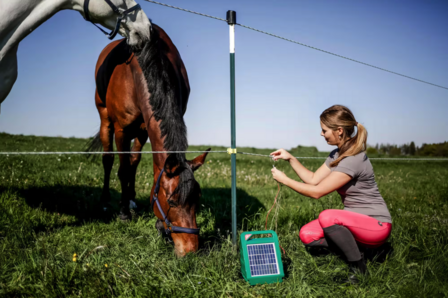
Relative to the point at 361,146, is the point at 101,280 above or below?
below

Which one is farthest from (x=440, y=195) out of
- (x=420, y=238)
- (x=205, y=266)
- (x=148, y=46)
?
(x=148, y=46)

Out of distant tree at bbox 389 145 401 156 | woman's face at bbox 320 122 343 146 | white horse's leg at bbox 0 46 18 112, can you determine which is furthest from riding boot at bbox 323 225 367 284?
distant tree at bbox 389 145 401 156

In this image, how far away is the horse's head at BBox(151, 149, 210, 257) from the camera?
2.89 m

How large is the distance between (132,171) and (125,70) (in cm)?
164

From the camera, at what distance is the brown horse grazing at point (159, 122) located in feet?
9.68

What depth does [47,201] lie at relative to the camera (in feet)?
16.0

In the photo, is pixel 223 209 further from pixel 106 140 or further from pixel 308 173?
pixel 106 140

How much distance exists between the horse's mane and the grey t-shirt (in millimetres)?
1434

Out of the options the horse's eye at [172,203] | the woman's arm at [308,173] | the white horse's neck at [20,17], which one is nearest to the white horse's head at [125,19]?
the white horse's neck at [20,17]

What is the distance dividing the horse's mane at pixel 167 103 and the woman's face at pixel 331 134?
1382 mm

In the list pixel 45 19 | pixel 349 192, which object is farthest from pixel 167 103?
pixel 349 192

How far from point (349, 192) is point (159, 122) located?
2.10 metres

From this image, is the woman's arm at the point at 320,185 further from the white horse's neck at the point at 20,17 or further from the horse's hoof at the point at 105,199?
the horse's hoof at the point at 105,199

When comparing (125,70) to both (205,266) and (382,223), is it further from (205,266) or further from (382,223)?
(382,223)
